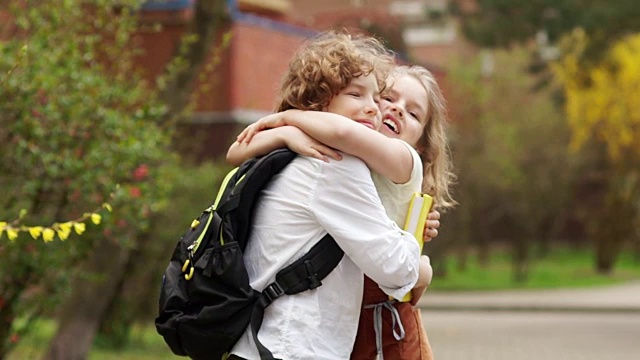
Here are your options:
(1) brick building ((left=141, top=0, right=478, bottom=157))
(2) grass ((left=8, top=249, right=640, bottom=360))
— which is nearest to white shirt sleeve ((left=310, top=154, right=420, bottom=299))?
(2) grass ((left=8, top=249, right=640, bottom=360))

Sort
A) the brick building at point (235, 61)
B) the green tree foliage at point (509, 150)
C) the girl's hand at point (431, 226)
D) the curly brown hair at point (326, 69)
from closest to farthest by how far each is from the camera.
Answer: the curly brown hair at point (326, 69) < the girl's hand at point (431, 226) < the brick building at point (235, 61) < the green tree foliage at point (509, 150)

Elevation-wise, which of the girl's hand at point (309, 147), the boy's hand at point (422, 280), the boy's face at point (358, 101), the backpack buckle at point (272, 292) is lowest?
the boy's hand at point (422, 280)

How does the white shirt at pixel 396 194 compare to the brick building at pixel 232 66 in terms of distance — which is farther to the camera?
the brick building at pixel 232 66

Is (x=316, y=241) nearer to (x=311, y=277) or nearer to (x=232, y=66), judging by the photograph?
(x=311, y=277)

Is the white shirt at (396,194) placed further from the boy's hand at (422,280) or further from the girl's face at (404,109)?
the girl's face at (404,109)

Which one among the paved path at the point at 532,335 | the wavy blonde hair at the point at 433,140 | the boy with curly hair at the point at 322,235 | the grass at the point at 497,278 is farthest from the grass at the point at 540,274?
the boy with curly hair at the point at 322,235

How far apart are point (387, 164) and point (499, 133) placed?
30710 mm

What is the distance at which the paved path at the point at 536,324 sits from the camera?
52.6 ft

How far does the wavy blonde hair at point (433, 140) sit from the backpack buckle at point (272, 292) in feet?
2.69

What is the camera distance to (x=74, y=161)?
337 inches

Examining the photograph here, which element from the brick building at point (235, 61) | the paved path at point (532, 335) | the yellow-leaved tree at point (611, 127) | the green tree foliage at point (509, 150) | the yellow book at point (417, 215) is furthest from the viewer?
the green tree foliage at point (509, 150)

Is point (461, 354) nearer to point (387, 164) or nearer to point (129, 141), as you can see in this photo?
point (129, 141)

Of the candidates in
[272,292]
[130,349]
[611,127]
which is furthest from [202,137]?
[272,292]

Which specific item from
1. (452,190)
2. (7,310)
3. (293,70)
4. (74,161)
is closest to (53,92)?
(74,161)
